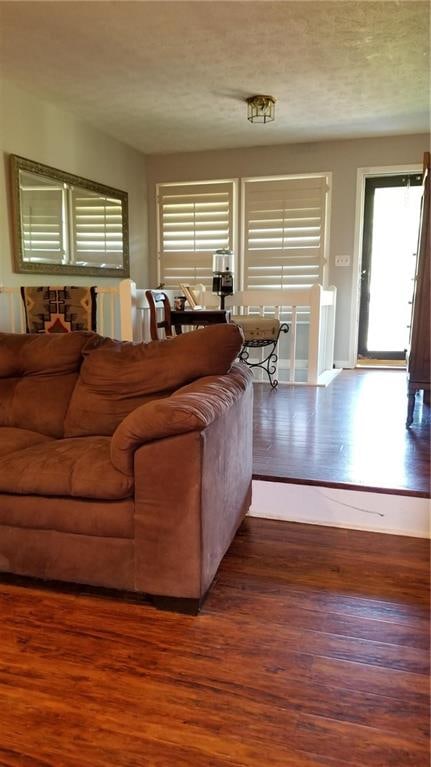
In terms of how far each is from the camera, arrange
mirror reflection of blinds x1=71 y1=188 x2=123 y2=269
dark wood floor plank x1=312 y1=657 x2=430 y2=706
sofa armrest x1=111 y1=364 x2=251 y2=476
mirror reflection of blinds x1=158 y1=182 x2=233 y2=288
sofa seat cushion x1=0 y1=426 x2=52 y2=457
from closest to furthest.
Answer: dark wood floor plank x1=312 y1=657 x2=430 y2=706 → sofa armrest x1=111 y1=364 x2=251 y2=476 → sofa seat cushion x1=0 y1=426 x2=52 y2=457 → mirror reflection of blinds x1=71 y1=188 x2=123 y2=269 → mirror reflection of blinds x1=158 y1=182 x2=233 y2=288

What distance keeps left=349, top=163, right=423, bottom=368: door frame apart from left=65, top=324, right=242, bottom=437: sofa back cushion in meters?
4.01

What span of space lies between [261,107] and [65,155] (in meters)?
1.81

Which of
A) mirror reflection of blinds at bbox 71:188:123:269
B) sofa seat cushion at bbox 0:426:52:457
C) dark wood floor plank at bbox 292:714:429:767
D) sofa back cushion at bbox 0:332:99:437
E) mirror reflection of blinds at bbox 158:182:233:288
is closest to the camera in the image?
dark wood floor plank at bbox 292:714:429:767

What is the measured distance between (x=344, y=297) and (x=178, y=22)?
11.3 feet

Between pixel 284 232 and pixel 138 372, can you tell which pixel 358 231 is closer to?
pixel 284 232

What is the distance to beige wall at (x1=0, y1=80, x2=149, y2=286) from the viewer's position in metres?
4.18

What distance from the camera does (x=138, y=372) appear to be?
7.68ft

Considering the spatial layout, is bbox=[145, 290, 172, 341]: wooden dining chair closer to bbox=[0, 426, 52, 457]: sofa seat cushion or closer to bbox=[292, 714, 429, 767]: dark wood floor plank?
bbox=[0, 426, 52, 457]: sofa seat cushion

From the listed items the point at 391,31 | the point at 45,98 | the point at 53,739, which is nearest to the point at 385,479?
the point at 53,739

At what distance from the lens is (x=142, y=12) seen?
310cm

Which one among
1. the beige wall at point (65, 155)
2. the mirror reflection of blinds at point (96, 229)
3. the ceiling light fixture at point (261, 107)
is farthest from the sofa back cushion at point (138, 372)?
the ceiling light fixture at point (261, 107)

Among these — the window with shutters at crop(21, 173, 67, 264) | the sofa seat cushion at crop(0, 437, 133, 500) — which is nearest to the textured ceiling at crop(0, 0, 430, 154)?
the window with shutters at crop(21, 173, 67, 264)

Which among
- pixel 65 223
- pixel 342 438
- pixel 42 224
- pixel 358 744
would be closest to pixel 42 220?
pixel 42 224

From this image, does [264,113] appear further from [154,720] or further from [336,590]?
[154,720]
